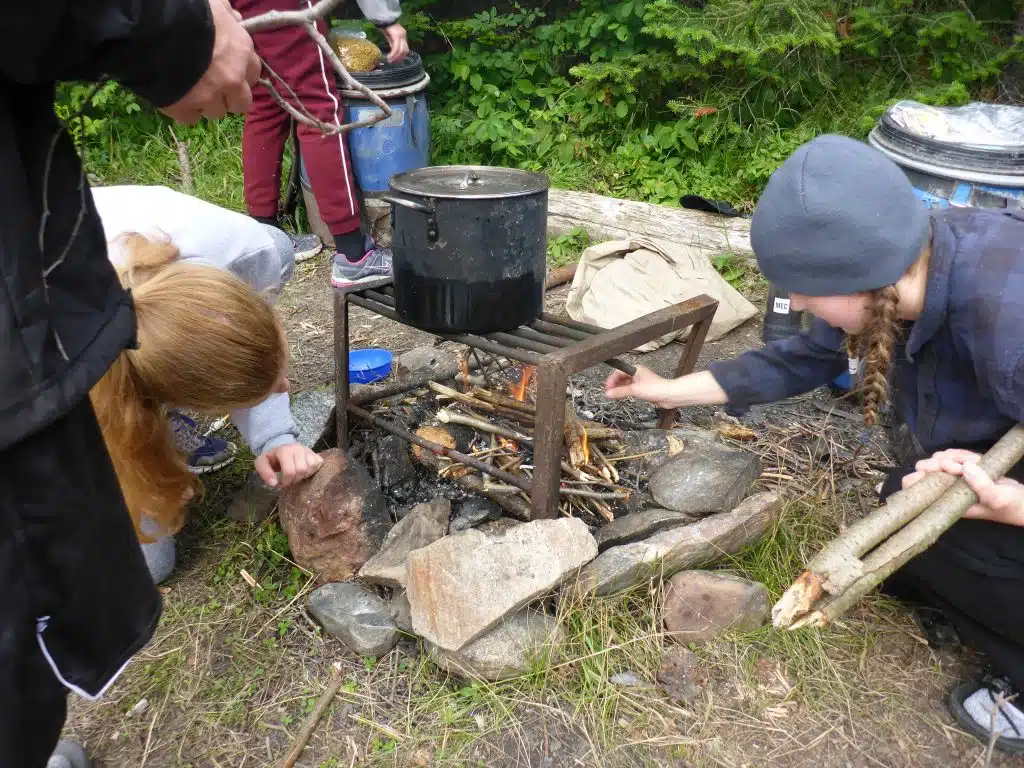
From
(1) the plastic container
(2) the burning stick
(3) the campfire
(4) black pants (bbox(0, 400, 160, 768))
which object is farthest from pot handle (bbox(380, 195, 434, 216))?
(1) the plastic container

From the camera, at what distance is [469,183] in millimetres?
2412

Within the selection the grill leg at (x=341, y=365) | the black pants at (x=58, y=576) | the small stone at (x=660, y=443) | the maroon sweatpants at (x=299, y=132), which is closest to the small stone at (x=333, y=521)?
the grill leg at (x=341, y=365)

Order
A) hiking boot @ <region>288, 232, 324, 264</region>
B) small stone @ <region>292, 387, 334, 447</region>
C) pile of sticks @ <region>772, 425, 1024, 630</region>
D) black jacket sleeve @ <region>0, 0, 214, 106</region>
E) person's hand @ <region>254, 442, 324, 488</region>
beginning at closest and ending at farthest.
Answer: black jacket sleeve @ <region>0, 0, 214, 106</region>, pile of sticks @ <region>772, 425, 1024, 630</region>, person's hand @ <region>254, 442, 324, 488</region>, small stone @ <region>292, 387, 334, 447</region>, hiking boot @ <region>288, 232, 324, 264</region>

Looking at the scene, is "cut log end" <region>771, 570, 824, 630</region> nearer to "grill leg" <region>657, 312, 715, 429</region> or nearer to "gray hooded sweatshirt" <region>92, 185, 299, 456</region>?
"grill leg" <region>657, 312, 715, 429</region>

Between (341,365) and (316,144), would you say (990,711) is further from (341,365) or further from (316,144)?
(316,144)

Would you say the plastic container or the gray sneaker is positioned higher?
the plastic container

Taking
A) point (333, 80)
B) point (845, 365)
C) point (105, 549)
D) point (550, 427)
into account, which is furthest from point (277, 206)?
point (105, 549)

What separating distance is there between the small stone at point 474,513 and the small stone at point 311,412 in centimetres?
63

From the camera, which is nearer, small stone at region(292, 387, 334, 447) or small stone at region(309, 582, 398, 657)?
small stone at region(309, 582, 398, 657)

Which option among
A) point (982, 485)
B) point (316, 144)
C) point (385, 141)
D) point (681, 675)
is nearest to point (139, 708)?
point (681, 675)

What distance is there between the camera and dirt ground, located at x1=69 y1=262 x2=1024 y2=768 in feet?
6.66

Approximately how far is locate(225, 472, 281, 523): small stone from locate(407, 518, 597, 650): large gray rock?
2.49 feet

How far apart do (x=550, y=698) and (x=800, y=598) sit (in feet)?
2.59

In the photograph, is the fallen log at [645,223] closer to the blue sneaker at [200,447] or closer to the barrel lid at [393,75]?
the barrel lid at [393,75]
